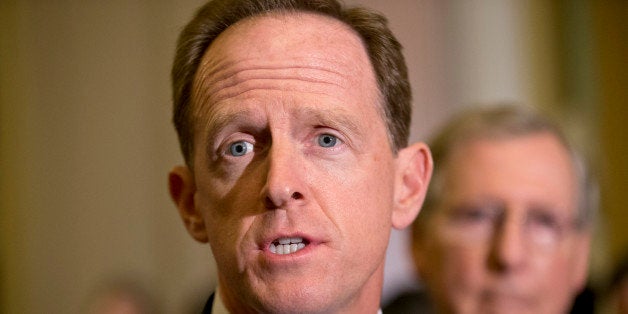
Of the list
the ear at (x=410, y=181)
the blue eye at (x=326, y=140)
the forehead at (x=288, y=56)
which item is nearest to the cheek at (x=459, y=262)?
the ear at (x=410, y=181)

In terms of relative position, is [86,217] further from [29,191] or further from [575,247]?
[575,247]

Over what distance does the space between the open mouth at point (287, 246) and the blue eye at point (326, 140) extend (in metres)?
0.22

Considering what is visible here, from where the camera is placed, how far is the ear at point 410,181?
2.24 m

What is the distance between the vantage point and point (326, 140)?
1980mm

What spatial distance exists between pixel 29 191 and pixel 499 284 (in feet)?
14.6

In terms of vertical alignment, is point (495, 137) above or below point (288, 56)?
below

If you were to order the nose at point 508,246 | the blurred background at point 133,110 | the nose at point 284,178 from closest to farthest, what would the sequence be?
the nose at point 284,178, the nose at point 508,246, the blurred background at point 133,110

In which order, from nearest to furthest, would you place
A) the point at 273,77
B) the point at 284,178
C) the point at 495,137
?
the point at 284,178 < the point at 273,77 < the point at 495,137

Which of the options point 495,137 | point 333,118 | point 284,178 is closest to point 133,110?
point 495,137

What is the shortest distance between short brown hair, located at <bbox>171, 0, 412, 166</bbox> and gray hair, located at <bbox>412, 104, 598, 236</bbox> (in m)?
1.05

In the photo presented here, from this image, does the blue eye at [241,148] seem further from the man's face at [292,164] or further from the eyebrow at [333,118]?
the eyebrow at [333,118]

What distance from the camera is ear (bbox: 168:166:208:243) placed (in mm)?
2197

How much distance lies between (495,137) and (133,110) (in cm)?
390

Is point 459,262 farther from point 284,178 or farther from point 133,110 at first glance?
point 133,110
